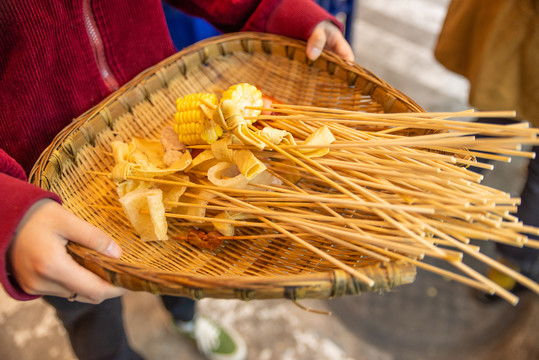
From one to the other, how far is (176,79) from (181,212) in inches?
13.3

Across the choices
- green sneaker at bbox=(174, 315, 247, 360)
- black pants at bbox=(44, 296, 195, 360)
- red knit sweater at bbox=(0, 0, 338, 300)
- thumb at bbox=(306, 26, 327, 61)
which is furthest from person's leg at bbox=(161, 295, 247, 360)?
thumb at bbox=(306, 26, 327, 61)

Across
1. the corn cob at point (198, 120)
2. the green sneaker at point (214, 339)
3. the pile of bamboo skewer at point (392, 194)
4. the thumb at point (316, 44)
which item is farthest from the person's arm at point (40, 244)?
the green sneaker at point (214, 339)

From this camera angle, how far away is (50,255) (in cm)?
51

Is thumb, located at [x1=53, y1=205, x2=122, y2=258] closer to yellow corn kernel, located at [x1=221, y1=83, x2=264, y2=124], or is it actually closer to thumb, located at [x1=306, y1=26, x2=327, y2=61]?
yellow corn kernel, located at [x1=221, y1=83, x2=264, y2=124]

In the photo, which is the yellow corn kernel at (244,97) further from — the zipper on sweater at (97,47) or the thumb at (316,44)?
the zipper on sweater at (97,47)

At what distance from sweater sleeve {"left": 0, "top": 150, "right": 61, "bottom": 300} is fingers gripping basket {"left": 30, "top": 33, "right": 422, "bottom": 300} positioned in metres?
0.08

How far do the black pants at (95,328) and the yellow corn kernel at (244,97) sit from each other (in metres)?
0.57

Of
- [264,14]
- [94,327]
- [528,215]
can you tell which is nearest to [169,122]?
Result: [264,14]

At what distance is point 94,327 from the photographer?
0.89 m

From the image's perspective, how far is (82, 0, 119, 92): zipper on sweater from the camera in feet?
2.37

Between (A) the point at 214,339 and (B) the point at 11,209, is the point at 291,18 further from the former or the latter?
(A) the point at 214,339

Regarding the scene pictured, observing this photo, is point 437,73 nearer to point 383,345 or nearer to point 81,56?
point 383,345

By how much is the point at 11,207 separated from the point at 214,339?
32.3 inches

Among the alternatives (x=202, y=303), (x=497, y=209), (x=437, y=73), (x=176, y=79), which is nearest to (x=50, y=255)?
(x=176, y=79)
